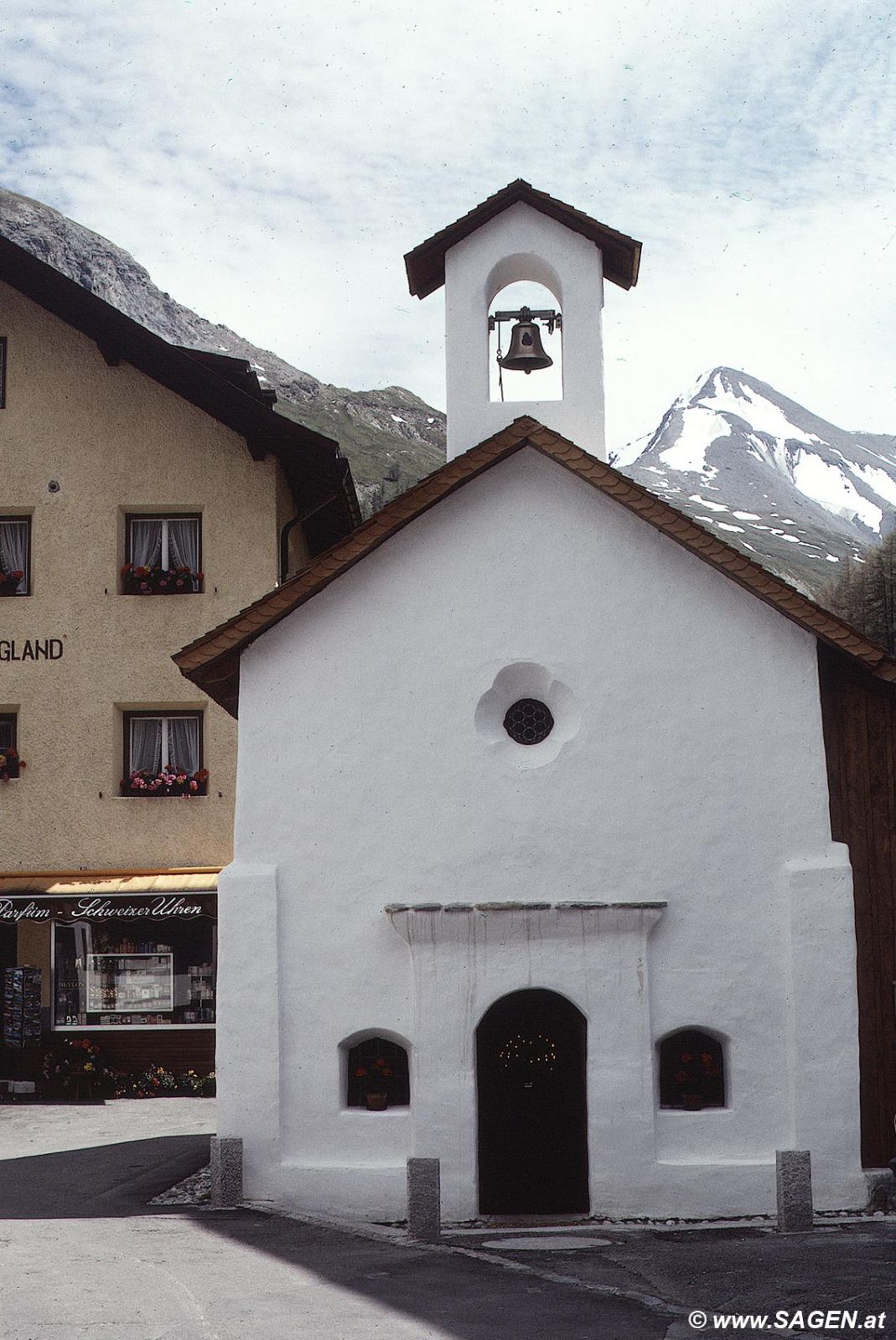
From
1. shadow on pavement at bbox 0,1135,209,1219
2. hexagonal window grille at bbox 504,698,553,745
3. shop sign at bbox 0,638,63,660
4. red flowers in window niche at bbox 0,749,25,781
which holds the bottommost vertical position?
shadow on pavement at bbox 0,1135,209,1219

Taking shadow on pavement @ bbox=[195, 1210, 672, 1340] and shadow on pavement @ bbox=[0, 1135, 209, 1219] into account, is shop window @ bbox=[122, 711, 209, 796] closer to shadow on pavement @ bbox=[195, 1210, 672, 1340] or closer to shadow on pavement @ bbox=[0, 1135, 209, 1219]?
shadow on pavement @ bbox=[0, 1135, 209, 1219]

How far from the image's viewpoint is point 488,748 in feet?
47.8

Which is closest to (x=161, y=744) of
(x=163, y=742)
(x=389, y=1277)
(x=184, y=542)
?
(x=163, y=742)

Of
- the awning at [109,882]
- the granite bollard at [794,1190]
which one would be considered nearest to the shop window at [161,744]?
the awning at [109,882]

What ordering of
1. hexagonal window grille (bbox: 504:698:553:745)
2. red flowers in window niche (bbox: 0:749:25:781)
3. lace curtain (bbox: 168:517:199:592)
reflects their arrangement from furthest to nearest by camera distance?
lace curtain (bbox: 168:517:199:592) → red flowers in window niche (bbox: 0:749:25:781) → hexagonal window grille (bbox: 504:698:553:745)

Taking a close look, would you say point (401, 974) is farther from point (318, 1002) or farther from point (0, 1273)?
point (0, 1273)

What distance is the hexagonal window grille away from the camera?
14836 mm

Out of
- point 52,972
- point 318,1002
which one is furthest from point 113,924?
point 318,1002

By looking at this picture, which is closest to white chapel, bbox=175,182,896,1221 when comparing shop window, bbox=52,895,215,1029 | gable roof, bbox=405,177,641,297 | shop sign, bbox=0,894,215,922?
gable roof, bbox=405,177,641,297

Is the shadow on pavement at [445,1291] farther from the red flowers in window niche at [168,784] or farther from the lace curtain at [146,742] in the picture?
the lace curtain at [146,742]

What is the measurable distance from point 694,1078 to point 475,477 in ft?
19.4

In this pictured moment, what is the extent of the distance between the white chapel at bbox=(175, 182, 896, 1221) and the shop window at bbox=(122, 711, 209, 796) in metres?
8.39

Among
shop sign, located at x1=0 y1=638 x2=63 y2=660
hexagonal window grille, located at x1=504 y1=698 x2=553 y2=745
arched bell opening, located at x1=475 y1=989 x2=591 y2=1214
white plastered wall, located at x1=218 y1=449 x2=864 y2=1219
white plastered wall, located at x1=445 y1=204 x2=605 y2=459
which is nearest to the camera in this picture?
white plastered wall, located at x1=218 y1=449 x2=864 y2=1219

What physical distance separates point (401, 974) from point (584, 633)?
3594 mm
